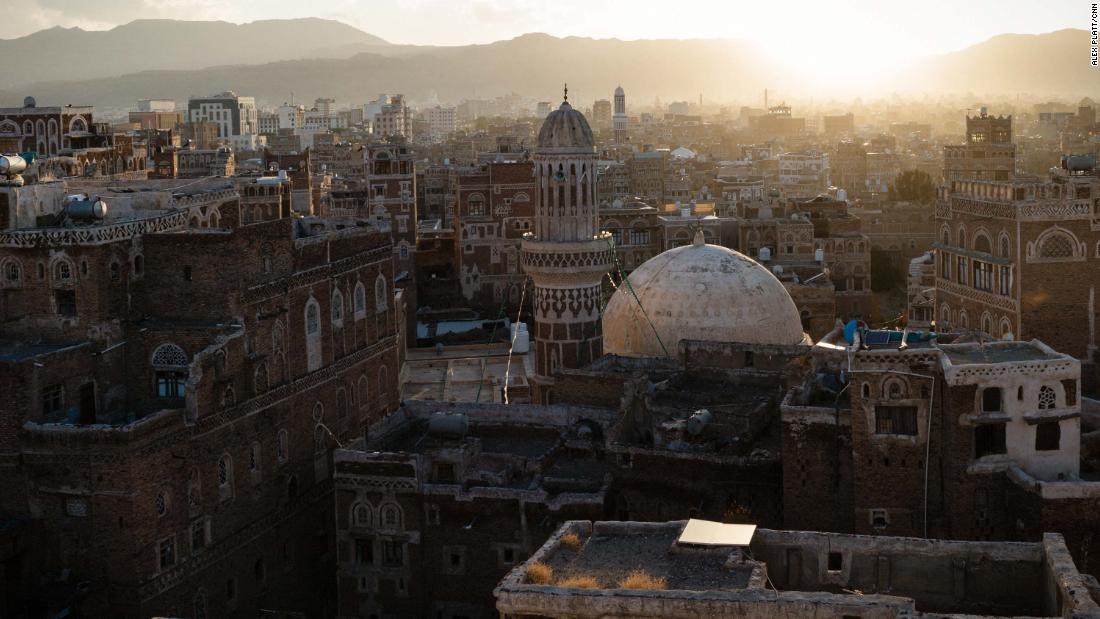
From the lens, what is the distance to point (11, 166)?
83.5 feet

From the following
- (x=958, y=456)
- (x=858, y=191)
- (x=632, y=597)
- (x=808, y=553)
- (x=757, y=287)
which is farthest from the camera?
(x=858, y=191)

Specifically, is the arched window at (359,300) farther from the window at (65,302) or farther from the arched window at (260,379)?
the window at (65,302)

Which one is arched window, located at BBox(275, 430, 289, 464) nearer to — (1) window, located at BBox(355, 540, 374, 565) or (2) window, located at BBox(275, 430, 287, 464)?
(2) window, located at BBox(275, 430, 287, 464)

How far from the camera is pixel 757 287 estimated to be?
30078 mm

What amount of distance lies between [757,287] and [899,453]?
9774 millimetres

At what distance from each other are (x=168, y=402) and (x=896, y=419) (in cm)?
1249

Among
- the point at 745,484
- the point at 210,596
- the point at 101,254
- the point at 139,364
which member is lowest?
the point at 210,596

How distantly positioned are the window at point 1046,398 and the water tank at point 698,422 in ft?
19.8

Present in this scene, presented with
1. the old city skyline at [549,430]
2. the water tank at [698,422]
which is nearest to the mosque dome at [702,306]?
the old city skyline at [549,430]

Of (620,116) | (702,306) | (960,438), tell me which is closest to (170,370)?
(702,306)

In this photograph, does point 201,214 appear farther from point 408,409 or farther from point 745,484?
point 745,484

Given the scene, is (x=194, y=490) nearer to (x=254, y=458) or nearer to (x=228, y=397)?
(x=228, y=397)

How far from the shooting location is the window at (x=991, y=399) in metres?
20.3

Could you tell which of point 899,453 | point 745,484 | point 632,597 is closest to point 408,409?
point 745,484
